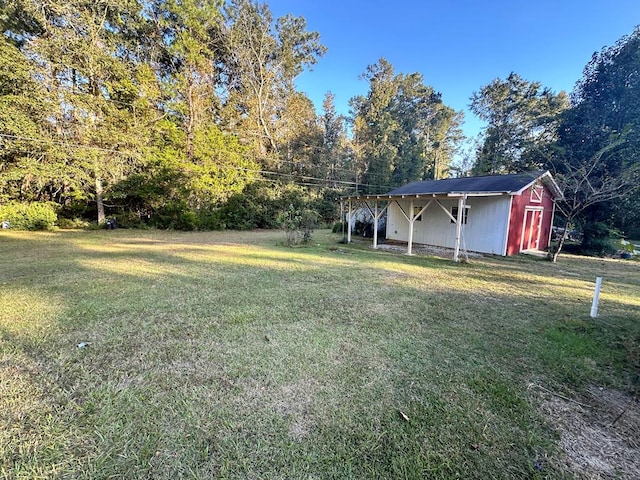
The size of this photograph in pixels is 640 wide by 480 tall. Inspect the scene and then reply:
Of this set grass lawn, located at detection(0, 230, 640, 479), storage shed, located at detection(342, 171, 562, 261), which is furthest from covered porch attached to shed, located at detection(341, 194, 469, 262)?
grass lawn, located at detection(0, 230, 640, 479)

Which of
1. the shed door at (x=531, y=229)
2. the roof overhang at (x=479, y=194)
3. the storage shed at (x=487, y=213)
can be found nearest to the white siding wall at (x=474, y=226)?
the storage shed at (x=487, y=213)

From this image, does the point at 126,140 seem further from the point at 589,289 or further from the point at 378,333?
the point at 589,289

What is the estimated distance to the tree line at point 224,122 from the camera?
11617mm

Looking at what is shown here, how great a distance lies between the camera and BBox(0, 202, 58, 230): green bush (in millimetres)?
12547

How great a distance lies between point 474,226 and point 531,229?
243cm

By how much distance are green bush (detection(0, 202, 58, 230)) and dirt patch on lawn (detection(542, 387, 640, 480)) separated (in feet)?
61.3

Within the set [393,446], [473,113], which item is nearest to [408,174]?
[473,113]

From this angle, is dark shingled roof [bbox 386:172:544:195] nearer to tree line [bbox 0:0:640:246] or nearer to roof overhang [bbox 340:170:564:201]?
roof overhang [bbox 340:170:564:201]

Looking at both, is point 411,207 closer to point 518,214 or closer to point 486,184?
point 486,184

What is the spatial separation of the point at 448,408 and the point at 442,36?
18.9 metres

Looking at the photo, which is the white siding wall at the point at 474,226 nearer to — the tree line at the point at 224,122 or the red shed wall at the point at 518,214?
the red shed wall at the point at 518,214

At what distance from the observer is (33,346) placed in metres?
2.90

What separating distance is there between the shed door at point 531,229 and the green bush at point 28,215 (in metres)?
20.9

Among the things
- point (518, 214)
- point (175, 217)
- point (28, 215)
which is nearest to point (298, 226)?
point (518, 214)
